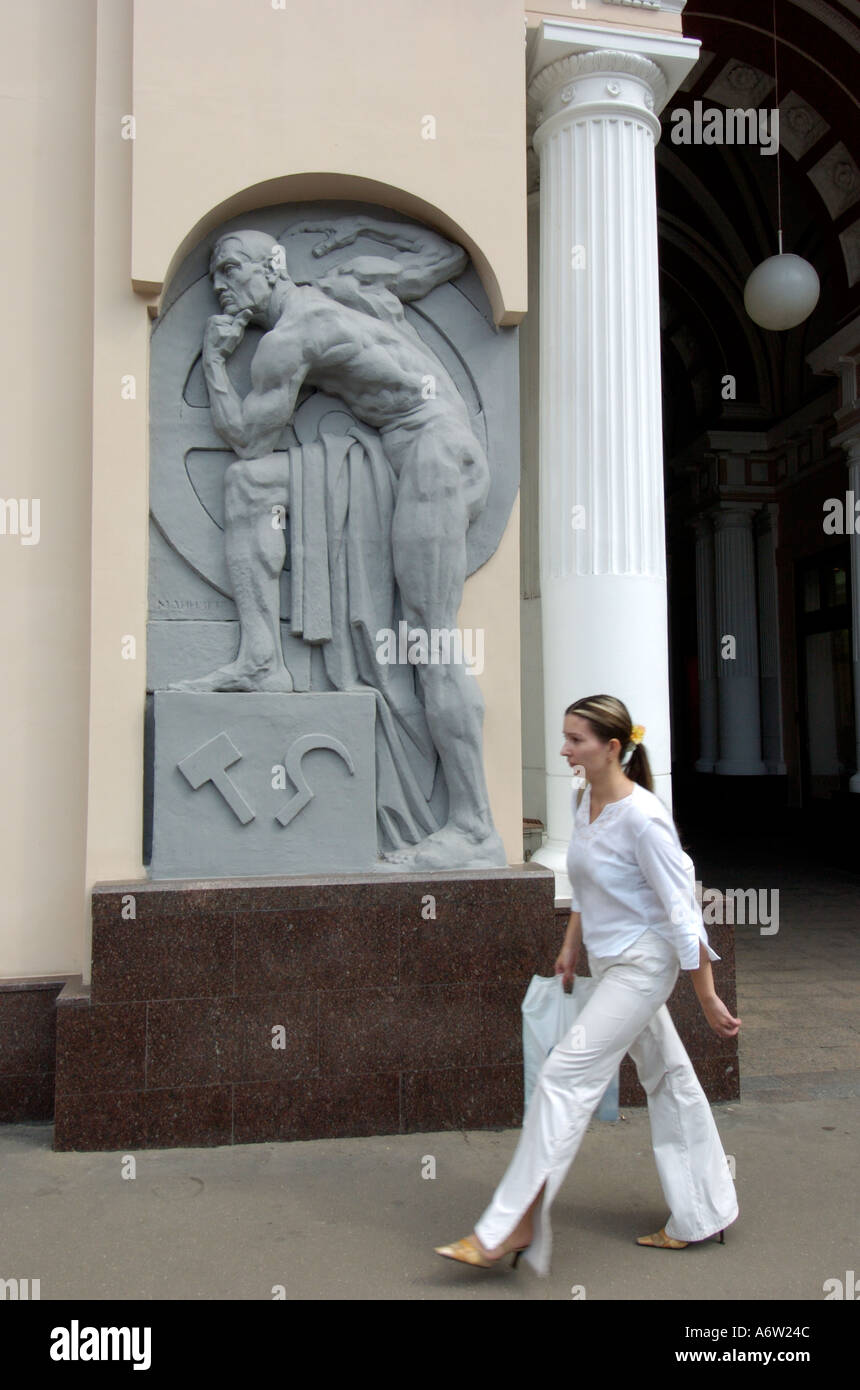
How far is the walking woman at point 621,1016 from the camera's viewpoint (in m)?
3.09

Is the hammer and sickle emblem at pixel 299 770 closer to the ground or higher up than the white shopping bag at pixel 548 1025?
higher up

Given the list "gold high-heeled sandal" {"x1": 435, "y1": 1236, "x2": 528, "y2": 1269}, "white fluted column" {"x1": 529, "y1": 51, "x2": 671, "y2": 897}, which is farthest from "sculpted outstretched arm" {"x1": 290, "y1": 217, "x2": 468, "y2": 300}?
"gold high-heeled sandal" {"x1": 435, "y1": 1236, "x2": 528, "y2": 1269}

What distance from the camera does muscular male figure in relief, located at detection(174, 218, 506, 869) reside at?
15.2 feet

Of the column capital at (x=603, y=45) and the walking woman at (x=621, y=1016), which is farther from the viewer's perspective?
the column capital at (x=603, y=45)

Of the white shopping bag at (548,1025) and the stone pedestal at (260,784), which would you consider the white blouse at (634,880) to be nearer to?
the white shopping bag at (548,1025)

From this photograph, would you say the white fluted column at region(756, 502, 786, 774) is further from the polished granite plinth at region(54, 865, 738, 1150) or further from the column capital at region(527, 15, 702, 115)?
the polished granite plinth at region(54, 865, 738, 1150)

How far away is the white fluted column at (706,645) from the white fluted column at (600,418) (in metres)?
11.7

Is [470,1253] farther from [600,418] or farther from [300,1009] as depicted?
[600,418]

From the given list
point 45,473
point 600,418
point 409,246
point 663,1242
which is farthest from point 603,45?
point 663,1242

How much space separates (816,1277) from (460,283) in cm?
420

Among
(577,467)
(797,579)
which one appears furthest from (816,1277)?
(797,579)

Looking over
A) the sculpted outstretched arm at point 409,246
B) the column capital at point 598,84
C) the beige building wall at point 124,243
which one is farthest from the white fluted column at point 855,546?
the sculpted outstretched arm at point 409,246

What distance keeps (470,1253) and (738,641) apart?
14.0 meters

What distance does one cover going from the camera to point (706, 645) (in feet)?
56.0
